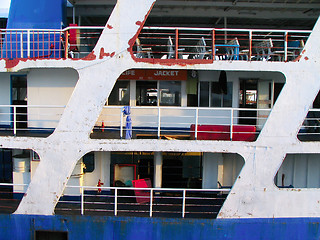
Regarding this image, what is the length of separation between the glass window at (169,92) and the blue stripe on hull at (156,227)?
3.95m

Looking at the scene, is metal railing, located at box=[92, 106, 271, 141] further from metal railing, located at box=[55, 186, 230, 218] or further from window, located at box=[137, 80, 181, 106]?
metal railing, located at box=[55, 186, 230, 218]

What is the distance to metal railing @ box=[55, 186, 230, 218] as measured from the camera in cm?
691

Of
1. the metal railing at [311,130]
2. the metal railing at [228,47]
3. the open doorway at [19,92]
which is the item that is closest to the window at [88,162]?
the open doorway at [19,92]

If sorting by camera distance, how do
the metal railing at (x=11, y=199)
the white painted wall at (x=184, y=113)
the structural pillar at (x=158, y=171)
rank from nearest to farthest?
the metal railing at (x=11, y=199) < the structural pillar at (x=158, y=171) < the white painted wall at (x=184, y=113)

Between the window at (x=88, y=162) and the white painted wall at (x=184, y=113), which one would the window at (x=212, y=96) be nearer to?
the white painted wall at (x=184, y=113)

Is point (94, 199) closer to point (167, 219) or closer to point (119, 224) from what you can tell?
point (119, 224)

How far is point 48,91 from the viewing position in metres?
8.33

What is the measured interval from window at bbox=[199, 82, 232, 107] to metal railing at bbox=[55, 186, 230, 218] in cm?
Result: 297

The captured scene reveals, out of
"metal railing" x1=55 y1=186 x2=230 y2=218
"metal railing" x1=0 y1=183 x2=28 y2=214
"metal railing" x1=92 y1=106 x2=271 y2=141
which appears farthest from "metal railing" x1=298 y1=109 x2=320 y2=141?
"metal railing" x1=0 y1=183 x2=28 y2=214

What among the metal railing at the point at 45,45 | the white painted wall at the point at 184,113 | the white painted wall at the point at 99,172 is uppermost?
the metal railing at the point at 45,45

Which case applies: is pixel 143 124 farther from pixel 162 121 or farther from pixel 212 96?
pixel 212 96

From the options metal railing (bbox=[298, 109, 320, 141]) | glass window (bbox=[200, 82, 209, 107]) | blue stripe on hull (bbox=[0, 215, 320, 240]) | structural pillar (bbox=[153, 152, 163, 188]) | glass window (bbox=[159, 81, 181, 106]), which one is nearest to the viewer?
blue stripe on hull (bbox=[0, 215, 320, 240])

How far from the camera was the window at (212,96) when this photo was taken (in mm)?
9039

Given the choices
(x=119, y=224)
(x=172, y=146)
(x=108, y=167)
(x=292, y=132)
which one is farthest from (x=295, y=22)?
(x=119, y=224)
